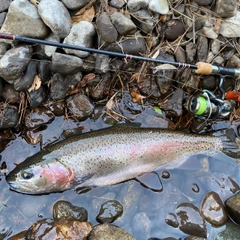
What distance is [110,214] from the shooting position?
128 inches

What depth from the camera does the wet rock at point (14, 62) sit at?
2920mm

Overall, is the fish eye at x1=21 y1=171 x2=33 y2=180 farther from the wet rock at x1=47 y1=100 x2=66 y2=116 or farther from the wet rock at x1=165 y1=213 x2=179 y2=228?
the wet rock at x1=165 y1=213 x2=179 y2=228

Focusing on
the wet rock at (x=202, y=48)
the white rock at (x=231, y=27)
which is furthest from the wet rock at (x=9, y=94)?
the white rock at (x=231, y=27)

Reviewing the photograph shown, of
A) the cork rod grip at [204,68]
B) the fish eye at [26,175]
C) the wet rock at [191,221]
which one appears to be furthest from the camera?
the wet rock at [191,221]

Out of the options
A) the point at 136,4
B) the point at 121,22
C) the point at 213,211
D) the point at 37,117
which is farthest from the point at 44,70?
the point at 213,211

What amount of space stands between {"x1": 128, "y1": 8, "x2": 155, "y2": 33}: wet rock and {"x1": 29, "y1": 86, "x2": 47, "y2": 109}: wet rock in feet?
4.03

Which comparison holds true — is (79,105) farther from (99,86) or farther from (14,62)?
(14,62)

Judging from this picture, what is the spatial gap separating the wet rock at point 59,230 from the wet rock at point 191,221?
3.33 feet

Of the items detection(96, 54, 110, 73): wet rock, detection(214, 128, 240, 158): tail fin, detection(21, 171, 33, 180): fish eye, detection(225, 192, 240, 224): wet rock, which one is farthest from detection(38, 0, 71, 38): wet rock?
detection(225, 192, 240, 224): wet rock

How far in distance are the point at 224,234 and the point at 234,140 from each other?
1055 millimetres

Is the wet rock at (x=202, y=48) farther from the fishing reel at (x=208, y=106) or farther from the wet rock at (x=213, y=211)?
the wet rock at (x=213, y=211)

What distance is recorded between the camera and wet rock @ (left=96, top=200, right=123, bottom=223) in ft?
10.6

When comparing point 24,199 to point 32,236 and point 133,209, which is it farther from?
point 133,209

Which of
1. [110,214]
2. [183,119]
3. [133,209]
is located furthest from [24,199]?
[183,119]
